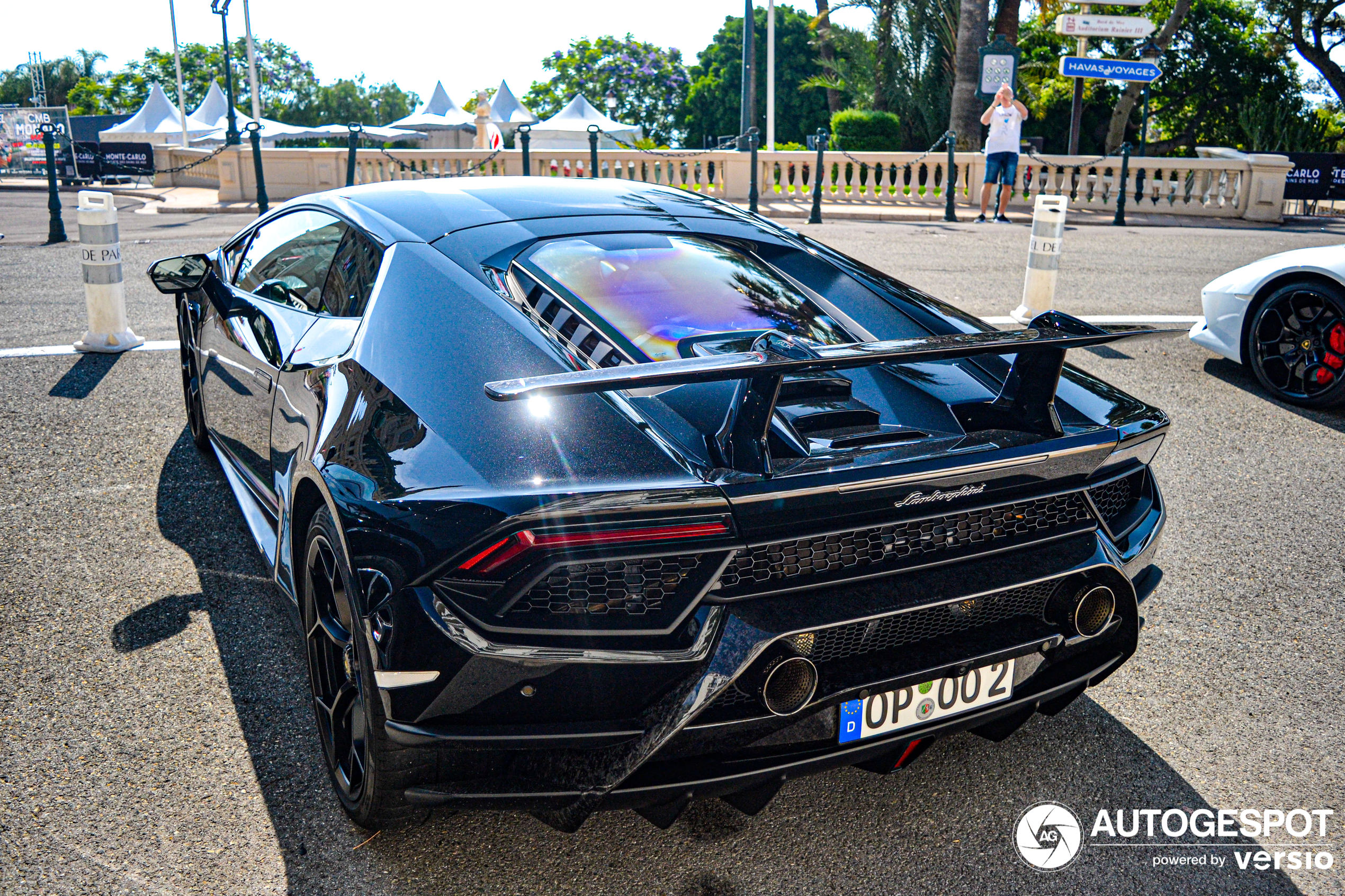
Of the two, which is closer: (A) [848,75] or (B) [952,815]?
(B) [952,815]

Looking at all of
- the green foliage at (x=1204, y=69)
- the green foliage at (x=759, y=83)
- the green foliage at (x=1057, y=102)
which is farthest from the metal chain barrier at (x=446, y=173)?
the green foliage at (x=759, y=83)

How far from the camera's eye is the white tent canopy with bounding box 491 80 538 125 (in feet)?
134

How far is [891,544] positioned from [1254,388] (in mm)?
5449

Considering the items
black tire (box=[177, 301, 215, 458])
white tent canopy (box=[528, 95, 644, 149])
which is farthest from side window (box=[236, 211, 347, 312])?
white tent canopy (box=[528, 95, 644, 149])

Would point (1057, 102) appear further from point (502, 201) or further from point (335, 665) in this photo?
point (335, 665)

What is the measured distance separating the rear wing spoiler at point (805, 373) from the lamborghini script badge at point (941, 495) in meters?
0.26

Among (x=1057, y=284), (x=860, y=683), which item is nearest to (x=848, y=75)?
(x=1057, y=284)

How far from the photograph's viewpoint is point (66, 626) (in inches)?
135

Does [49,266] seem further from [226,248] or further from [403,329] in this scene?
[403,329]

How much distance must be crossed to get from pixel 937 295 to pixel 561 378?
7.92 meters

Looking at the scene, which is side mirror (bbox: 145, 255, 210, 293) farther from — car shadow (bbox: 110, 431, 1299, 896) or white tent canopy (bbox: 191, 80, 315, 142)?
white tent canopy (bbox: 191, 80, 315, 142)

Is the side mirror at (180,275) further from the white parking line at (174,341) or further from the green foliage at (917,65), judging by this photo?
the green foliage at (917,65)

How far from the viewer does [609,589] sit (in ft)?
6.51

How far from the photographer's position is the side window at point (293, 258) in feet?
10.9
